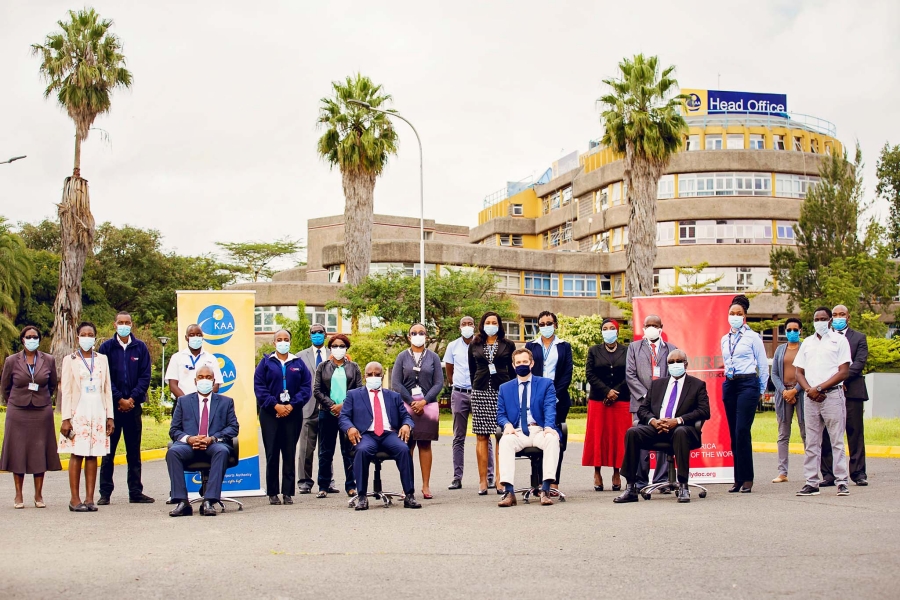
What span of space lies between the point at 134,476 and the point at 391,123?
124ft

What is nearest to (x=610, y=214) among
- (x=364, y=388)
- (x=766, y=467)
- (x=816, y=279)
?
(x=816, y=279)

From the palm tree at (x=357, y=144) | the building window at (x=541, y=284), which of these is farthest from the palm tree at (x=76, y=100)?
the building window at (x=541, y=284)

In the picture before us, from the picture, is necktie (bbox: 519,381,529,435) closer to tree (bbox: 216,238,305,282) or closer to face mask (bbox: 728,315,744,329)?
→ face mask (bbox: 728,315,744,329)

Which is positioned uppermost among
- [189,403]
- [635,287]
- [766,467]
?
[635,287]

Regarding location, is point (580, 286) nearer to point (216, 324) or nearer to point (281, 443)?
point (216, 324)

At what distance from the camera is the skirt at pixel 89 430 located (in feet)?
39.1

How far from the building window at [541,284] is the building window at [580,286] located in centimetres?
81

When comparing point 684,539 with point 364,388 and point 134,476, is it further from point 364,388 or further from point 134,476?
point 134,476

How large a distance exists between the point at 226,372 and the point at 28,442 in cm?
237

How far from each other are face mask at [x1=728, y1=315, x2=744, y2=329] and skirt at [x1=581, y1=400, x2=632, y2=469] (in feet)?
5.27

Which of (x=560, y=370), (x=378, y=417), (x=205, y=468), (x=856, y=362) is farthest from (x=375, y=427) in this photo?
(x=856, y=362)

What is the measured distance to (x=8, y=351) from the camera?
5434cm

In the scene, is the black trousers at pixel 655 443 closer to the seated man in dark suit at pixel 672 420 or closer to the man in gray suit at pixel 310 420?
the seated man in dark suit at pixel 672 420

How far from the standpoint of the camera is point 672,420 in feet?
38.4
